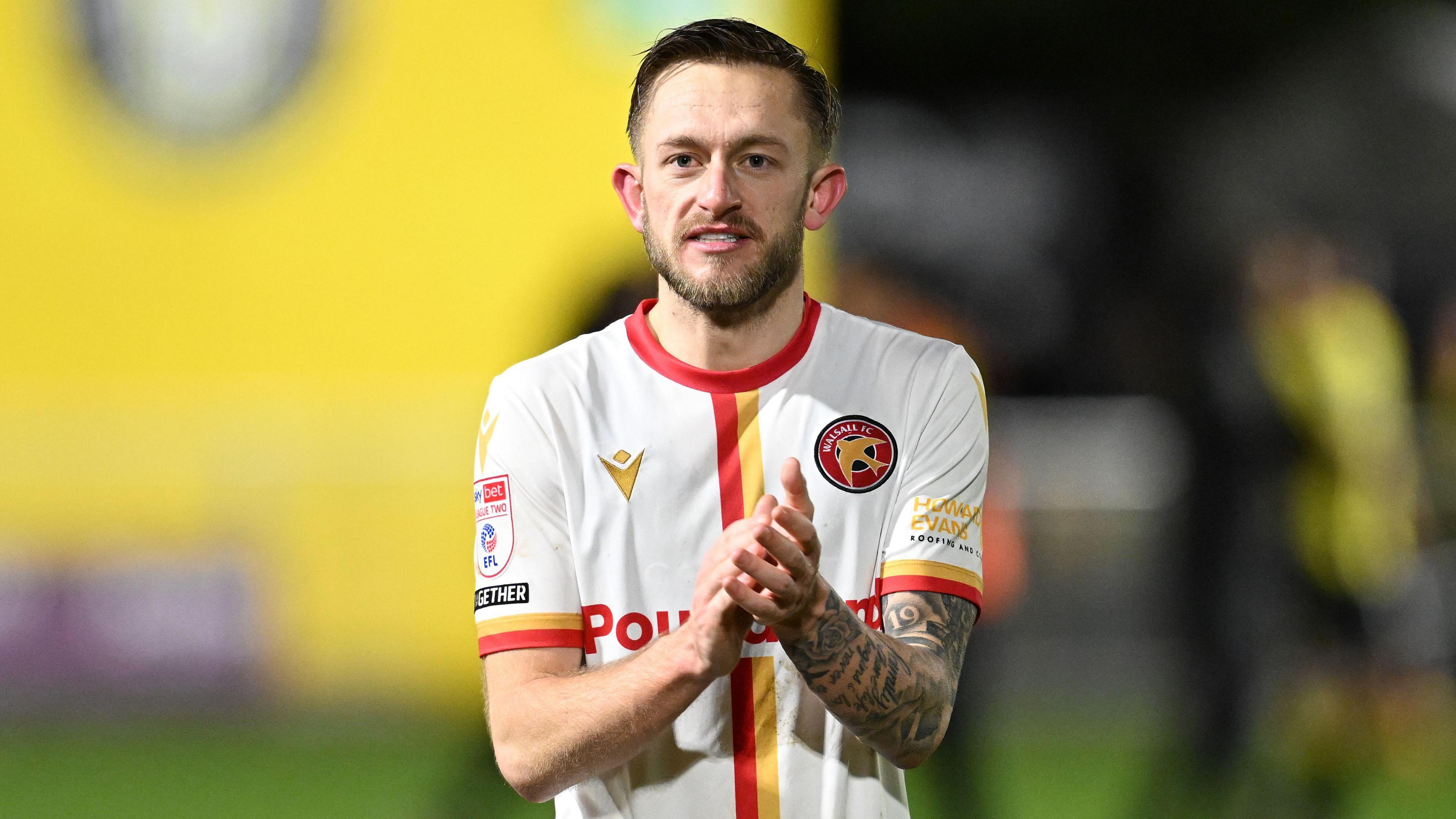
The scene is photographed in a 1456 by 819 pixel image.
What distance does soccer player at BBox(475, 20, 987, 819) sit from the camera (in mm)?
1770

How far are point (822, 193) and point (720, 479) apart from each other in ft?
1.37

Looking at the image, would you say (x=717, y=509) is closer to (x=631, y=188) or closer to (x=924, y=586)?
(x=924, y=586)

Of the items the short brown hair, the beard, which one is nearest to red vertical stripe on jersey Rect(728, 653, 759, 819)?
the beard

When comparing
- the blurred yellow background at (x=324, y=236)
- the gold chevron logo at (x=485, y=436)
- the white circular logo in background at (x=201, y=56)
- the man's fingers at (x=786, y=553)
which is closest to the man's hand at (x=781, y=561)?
the man's fingers at (x=786, y=553)

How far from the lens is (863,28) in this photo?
6922mm

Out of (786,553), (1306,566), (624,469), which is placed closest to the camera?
(786,553)

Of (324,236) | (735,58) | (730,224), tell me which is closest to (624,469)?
(730,224)

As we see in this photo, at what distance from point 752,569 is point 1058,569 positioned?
186 inches

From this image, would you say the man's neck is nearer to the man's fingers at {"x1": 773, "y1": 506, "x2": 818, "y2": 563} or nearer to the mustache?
the mustache

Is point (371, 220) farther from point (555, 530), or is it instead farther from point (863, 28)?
point (555, 530)

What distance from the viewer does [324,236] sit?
6.26m

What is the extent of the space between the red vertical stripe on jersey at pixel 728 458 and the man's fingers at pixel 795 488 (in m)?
0.29

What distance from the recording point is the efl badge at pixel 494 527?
1838 millimetres

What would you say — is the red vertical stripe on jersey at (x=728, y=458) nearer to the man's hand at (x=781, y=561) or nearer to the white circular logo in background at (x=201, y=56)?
the man's hand at (x=781, y=561)
